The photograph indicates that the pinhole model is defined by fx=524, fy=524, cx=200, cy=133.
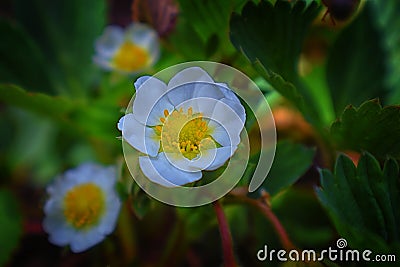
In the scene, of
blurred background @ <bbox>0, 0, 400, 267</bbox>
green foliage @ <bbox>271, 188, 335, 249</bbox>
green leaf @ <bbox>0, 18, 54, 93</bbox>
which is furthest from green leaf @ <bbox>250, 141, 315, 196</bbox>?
green leaf @ <bbox>0, 18, 54, 93</bbox>

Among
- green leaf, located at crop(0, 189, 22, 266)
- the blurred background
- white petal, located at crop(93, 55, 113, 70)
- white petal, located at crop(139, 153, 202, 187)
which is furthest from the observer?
white petal, located at crop(93, 55, 113, 70)

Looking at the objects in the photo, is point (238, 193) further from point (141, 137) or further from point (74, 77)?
point (74, 77)

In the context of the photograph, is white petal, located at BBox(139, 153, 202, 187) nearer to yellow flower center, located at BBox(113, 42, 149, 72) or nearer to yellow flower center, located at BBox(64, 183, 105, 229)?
yellow flower center, located at BBox(64, 183, 105, 229)

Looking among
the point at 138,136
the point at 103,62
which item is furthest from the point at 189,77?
the point at 103,62

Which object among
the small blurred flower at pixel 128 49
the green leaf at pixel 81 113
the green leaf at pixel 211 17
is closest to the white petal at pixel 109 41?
the small blurred flower at pixel 128 49

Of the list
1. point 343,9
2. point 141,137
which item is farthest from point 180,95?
point 343,9

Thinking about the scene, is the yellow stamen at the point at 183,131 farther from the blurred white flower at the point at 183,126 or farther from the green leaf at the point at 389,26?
the green leaf at the point at 389,26
